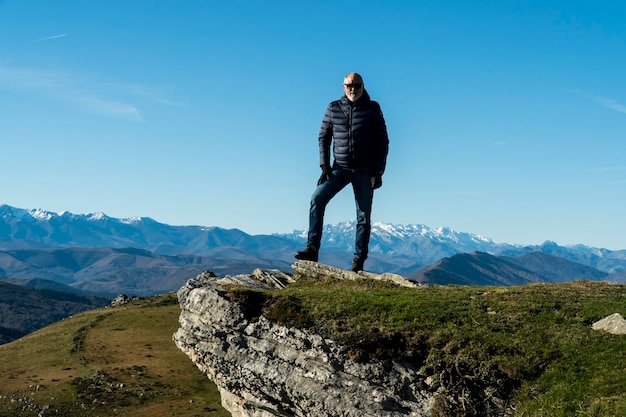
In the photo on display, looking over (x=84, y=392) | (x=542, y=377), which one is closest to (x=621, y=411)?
(x=542, y=377)

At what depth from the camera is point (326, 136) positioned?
912 inches

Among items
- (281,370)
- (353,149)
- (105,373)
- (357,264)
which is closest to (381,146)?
(353,149)

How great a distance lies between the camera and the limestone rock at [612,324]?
17.7m

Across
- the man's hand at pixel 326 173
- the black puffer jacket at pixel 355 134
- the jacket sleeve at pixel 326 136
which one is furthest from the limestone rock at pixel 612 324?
the jacket sleeve at pixel 326 136

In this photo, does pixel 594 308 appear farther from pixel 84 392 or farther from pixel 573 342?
pixel 84 392

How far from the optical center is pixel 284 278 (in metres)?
26.7

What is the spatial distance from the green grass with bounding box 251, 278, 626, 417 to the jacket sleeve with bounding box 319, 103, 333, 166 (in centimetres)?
528

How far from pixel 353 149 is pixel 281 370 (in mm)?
8946

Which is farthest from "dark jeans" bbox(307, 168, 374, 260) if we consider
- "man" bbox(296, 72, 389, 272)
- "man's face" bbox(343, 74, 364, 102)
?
"man's face" bbox(343, 74, 364, 102)

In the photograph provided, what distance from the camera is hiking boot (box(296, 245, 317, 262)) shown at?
25.0 m

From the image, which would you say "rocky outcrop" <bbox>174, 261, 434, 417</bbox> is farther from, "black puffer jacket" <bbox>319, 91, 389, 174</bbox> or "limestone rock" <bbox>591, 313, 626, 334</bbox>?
"black puffer jacket" <bbox>319, 91, 389, 174</bbox>

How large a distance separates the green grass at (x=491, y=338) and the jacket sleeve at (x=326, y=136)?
208 inches

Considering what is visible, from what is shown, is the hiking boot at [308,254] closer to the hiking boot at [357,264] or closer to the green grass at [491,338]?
the hiking boot at [357,264]

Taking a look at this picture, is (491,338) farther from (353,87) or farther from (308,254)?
(353,87)
